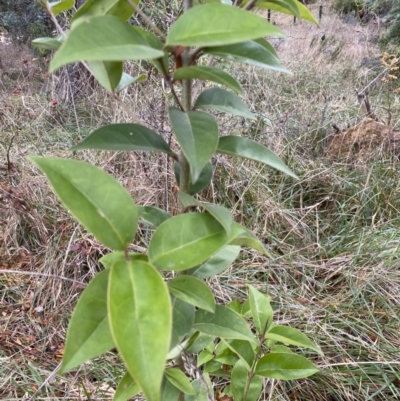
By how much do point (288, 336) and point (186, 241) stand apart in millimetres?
414

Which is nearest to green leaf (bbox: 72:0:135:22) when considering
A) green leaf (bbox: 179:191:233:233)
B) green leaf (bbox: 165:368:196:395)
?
green leaf (bbox: 179:191:233:233)

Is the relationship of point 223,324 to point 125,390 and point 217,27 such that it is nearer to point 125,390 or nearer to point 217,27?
point 125,390

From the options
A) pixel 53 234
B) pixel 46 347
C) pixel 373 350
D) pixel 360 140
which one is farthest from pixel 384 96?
pixel 46 347

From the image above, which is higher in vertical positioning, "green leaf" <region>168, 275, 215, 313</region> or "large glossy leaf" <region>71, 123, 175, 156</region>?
"large glossy leaf" <region>71, 123, 175, 156</region>

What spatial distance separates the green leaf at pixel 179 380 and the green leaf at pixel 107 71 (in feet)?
1.23

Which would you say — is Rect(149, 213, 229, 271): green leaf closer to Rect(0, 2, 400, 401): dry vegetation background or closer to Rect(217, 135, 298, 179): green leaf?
Rect(217, 135, 298, 179): green leaf

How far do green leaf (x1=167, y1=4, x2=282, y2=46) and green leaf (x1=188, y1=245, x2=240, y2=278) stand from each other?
0.30 m

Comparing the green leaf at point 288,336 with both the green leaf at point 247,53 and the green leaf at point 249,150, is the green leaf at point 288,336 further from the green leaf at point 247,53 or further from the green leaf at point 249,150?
the green leaf at point 247,53

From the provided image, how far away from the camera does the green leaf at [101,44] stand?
0.27m

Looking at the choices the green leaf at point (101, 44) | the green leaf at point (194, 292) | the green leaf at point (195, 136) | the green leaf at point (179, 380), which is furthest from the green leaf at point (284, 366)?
the green leaf at point (101, 44)

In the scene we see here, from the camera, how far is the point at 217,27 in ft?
1.04

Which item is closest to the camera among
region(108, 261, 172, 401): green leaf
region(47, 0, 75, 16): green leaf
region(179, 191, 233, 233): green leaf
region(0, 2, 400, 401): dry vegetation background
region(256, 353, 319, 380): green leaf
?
region(108, 261, 172, 401): green leaf

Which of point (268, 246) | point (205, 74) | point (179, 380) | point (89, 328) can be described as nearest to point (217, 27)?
point (205, 74)

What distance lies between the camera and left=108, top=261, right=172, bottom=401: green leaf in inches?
10.4
